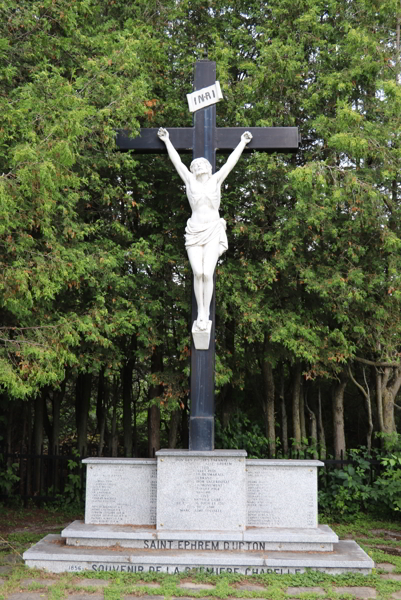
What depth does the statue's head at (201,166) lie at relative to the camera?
588 centimetres

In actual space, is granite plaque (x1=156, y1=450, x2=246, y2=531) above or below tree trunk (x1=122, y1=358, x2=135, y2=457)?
below

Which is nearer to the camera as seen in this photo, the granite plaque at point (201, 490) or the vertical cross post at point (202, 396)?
the granite plaque at point (201, 490)

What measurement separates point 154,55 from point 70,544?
5.93 meters

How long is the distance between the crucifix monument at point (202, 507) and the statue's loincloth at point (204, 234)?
0.01m

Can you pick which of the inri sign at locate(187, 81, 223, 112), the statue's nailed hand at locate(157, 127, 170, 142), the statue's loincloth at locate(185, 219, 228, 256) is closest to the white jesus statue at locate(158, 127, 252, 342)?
the statue's loincloth at locate(185, 219, 228, 256)

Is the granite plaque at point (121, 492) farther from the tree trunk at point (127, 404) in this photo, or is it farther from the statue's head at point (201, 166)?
the statue's head at point (201, 166)

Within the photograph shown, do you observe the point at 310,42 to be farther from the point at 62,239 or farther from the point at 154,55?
the point at 62,239

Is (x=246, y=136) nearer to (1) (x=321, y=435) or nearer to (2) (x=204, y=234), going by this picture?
(2) (x=204, y=234)

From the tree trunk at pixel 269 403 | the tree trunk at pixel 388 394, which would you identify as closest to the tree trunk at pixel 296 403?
the tree trunk at pixel 269 403

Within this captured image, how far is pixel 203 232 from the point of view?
19.0 ft

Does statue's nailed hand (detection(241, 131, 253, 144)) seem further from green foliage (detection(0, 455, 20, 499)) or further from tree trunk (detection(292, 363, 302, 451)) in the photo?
green foliage (detection(0, 455, 20, 499))

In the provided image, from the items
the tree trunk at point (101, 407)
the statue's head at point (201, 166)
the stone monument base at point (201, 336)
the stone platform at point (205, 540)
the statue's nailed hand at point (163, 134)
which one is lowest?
the stone platform at point (205, 540)

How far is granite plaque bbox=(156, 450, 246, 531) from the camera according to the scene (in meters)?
5.39

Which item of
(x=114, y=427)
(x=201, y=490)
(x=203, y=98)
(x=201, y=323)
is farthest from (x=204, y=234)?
(x=114, y=427)
